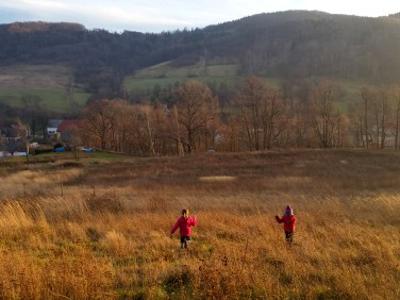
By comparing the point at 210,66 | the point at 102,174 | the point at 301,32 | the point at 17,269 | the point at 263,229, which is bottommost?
the point at 102,174

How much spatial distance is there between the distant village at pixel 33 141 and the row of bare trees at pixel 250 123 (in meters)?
8.93

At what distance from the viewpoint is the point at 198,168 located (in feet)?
140

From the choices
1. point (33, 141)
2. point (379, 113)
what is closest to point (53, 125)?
point (33, 141)

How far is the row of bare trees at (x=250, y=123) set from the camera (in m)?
68.2

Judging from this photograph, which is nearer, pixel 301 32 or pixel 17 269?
pixel 17 269

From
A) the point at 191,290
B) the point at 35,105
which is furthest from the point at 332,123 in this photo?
the point at 35,105

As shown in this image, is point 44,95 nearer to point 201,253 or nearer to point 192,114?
point 192,114

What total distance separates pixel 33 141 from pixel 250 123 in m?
56.6

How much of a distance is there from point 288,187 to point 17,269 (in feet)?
76.6

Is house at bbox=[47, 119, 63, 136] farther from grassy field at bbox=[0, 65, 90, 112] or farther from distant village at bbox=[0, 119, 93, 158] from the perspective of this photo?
grassy field at bbox=[0, 65, 90, 112]

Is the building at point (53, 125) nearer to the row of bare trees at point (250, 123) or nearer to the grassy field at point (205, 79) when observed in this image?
the grassy field at point (205, 79)

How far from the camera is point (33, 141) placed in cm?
10494

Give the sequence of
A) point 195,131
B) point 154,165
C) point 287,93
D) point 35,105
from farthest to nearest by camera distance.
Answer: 1. point 35,105
2. point 287,93
3. point 195,131
4. point 154,165

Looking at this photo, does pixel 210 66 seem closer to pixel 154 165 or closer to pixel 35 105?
pixel 35 105
